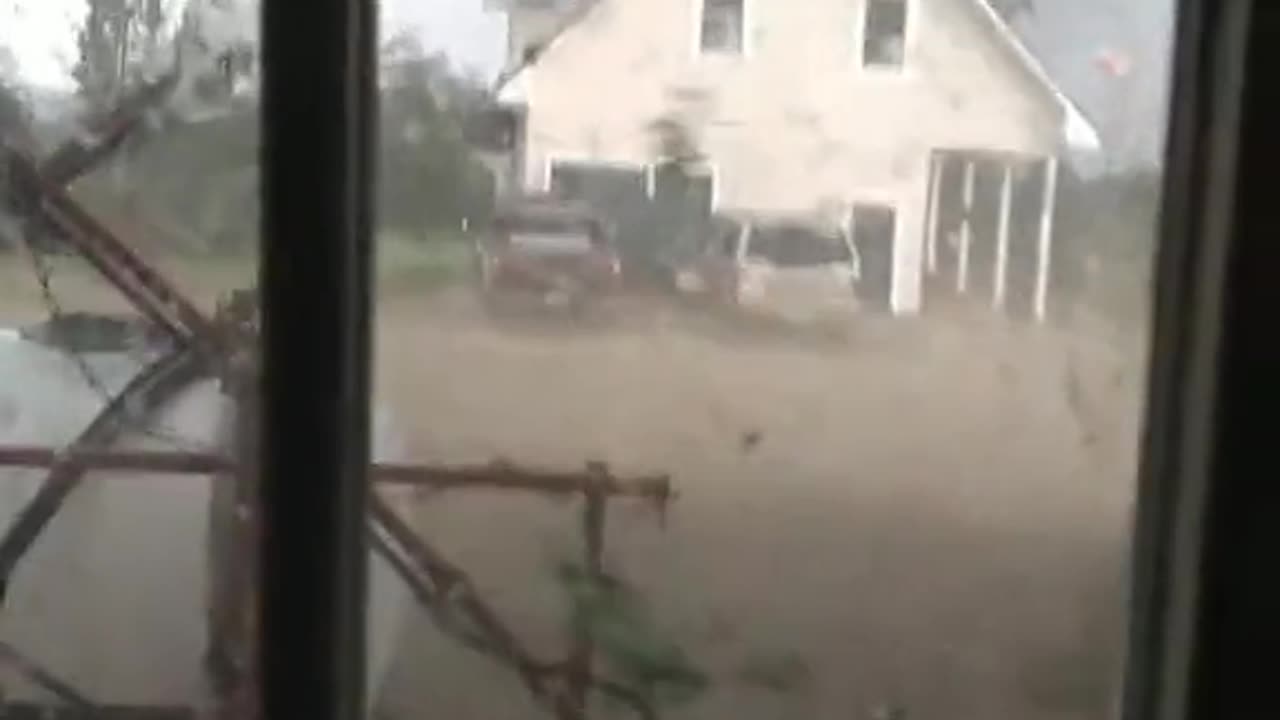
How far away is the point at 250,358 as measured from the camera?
0.99 metres

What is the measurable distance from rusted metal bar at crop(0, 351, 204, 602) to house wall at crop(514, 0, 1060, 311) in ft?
0.71

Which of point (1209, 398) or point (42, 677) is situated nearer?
point (1209, 398)

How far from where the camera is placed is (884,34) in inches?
38.1

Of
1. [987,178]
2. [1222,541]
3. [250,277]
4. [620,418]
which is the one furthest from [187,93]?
[1222,541]

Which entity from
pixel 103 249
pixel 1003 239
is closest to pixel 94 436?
pixel 103 249

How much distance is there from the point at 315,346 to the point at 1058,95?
39 centimetres

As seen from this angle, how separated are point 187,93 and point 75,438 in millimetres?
194

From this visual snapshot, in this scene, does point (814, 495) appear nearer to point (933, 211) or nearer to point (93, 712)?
point (933, 211)

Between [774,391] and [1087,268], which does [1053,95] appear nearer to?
[1087,268]

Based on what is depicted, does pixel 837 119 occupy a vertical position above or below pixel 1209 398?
above

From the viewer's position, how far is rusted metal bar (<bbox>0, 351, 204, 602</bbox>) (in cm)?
101

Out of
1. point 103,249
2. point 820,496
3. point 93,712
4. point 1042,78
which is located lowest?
point 93,712

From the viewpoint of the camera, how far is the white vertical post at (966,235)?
97 centimetres

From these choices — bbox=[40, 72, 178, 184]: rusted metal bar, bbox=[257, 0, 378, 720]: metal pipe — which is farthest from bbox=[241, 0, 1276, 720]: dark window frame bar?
bbox=[40, 72, 178, 184]: rusted metal bar
